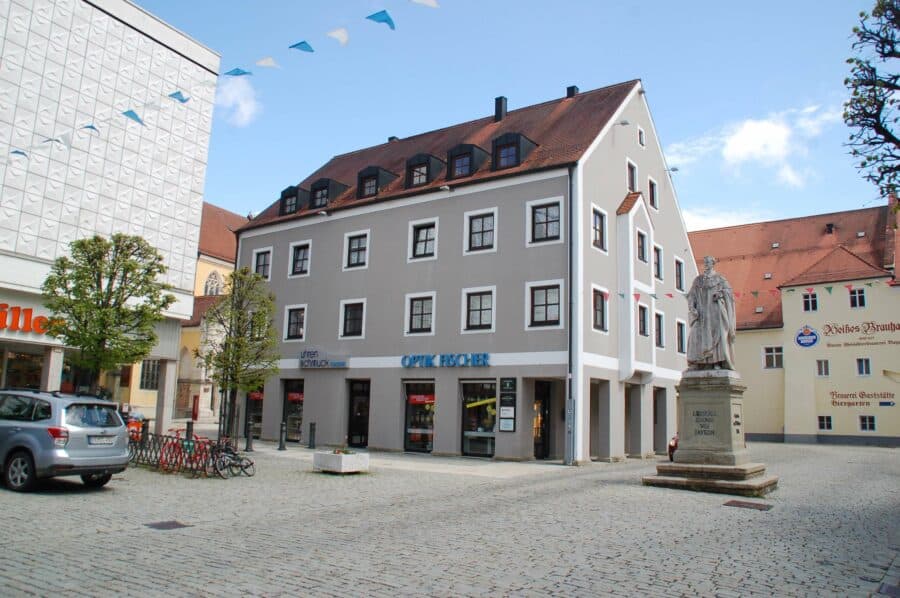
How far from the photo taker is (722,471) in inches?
631

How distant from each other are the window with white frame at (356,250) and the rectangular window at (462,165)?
16.1 ft

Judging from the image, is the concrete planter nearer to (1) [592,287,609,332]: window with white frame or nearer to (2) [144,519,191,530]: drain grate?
(2) [144,519,191,530]: drain grate

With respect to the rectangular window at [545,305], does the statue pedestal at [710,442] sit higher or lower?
lower

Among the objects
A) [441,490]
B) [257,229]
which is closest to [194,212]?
[257,229]

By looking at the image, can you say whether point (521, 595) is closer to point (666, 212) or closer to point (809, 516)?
point (809, 516)

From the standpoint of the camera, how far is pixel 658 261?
32.2m

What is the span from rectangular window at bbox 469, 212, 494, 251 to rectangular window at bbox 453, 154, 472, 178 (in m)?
2.33

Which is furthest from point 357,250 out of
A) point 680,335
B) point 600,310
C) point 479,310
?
point 680,335

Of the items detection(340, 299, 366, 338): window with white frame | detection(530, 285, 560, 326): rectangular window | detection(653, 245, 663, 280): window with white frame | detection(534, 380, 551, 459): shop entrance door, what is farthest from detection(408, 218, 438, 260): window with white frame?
detection(653, 245, 663, 280): window with white frame

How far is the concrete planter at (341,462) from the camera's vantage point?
18562 mm

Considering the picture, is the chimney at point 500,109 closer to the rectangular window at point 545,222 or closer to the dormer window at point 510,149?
the dormer window at point 510,149

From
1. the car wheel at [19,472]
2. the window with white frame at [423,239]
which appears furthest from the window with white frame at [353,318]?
the car wheel at [19,472]

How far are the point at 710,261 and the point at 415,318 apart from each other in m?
13.6

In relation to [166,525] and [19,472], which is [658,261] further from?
[19,472]
